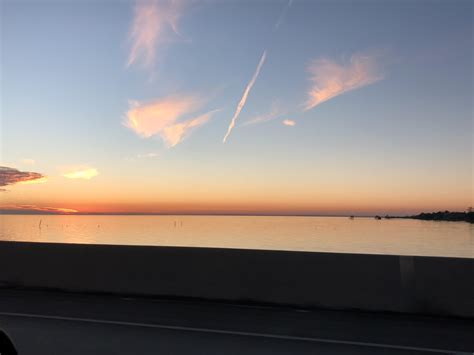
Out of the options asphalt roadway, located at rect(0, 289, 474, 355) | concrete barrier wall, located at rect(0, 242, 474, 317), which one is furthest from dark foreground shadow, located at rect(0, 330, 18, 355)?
concrete barrier wall, located at rect(0, 242, 474, 317)

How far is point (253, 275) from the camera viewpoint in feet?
31.6

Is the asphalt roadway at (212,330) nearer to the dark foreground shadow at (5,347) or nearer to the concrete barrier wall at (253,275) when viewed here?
the concrete barrier wall at (253,275)

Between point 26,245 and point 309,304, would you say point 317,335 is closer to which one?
point 309,304

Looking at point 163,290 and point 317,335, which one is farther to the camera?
point 163,290

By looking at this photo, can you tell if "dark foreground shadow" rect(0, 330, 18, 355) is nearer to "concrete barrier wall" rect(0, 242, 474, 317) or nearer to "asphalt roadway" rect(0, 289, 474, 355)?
"asphalt roadway" rect(0, 289, 474, 355)

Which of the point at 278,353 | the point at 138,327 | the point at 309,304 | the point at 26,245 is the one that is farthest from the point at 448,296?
the point at 26,245

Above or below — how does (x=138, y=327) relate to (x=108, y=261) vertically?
below

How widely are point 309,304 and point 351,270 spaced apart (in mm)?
1082

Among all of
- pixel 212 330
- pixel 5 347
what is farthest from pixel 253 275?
pixel 5 347

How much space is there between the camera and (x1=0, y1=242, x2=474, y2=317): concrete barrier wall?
8516 millimetres

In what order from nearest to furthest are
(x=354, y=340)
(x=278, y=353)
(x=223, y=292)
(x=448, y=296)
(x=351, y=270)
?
(x=278, y=353), (x=354, y=340), (x=448, y=296), (x=351, y=270), (x=223, y=292)

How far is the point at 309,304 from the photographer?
9109mm

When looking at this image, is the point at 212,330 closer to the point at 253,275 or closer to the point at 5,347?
the point at 253,275

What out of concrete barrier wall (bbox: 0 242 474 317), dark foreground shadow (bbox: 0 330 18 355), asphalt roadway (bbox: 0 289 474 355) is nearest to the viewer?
dark foreground shadow (bbox: 0 330 18 355)
